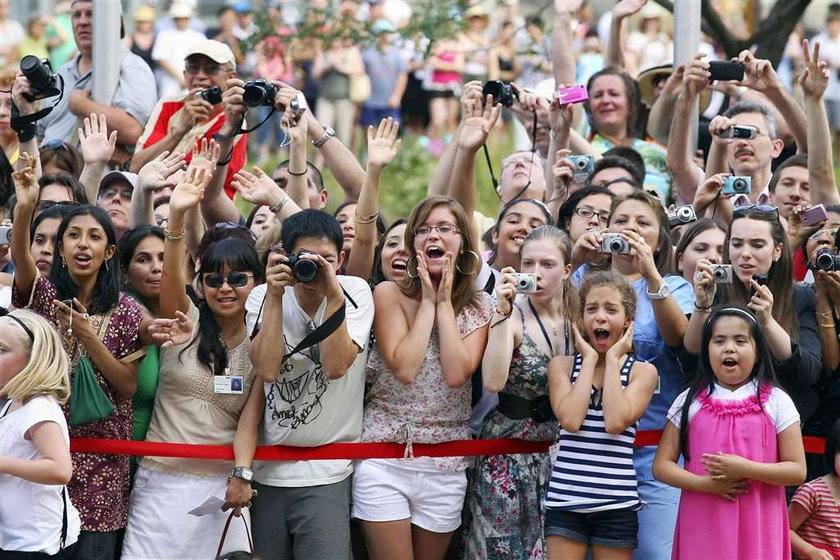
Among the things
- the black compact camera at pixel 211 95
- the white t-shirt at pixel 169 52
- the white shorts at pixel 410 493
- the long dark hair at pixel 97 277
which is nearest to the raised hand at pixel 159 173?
the long dark hair at pixel 97 277

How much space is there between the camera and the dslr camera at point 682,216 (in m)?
7.42

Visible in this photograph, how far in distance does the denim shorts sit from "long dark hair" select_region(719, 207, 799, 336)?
1.12 m

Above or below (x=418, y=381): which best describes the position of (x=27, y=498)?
below

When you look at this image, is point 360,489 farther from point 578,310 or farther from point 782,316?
point 782,316

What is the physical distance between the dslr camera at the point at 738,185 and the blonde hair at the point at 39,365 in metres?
3.41

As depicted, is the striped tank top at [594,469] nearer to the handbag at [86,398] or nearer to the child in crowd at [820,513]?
the child in crowd at [820,513]

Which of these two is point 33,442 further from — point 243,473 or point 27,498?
point 243,473

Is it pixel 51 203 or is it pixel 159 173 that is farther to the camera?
pixel 51 203

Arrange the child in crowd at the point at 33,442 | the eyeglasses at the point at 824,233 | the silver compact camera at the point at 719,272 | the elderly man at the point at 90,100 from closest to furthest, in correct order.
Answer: the child in crowd at the point at 33,442 → the silver compact camera at the point at 719,272 → the eyeglasses at the point at 824,233 → the elderly man at the point at 90,100

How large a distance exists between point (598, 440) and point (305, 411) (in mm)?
1240

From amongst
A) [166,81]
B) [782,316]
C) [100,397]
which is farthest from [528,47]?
[100,397]

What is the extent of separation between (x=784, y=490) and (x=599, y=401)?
865 mm

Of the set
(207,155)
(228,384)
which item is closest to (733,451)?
(228,384)

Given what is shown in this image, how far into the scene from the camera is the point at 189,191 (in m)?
6.77
